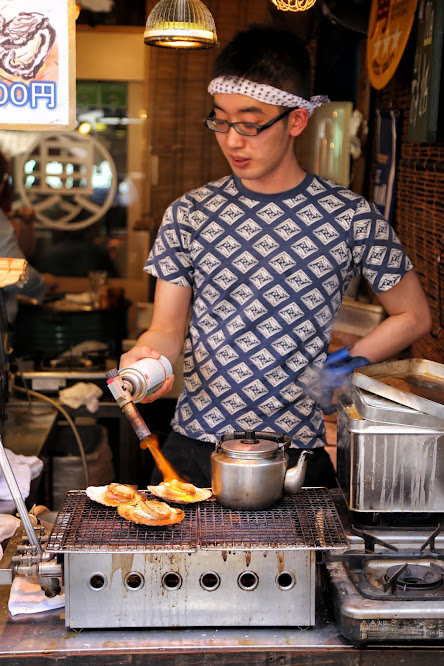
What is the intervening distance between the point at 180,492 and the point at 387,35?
3004 millimetres

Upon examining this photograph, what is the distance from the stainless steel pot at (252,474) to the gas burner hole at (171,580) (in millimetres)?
215

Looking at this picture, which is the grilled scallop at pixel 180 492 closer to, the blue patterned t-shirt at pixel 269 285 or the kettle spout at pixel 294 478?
the kettle spout at pixel 294 478

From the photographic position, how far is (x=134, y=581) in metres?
1.75

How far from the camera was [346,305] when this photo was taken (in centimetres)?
465

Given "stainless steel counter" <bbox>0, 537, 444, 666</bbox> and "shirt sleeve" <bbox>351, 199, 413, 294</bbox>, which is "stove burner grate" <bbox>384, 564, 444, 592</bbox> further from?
"shirt sleeve" <bbox>351, 199, 413, 294</bbox>

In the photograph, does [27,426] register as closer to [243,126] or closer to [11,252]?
[11,252]

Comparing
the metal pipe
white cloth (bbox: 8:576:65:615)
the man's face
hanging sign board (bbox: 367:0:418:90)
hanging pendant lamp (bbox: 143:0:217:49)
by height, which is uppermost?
hanging sign board (bbox: 367:0:418:90)

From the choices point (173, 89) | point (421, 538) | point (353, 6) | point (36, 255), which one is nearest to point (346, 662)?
point (421, 538)

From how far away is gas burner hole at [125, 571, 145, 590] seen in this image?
1715 mm

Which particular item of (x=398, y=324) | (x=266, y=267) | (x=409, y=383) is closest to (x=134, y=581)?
(x=409, y=383)

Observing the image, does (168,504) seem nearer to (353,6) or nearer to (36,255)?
(353,6)

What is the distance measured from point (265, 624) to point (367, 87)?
15.3 feet

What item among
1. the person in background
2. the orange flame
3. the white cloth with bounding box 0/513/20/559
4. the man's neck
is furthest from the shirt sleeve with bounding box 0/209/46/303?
the orange flame

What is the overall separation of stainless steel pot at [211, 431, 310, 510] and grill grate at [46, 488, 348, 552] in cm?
3
